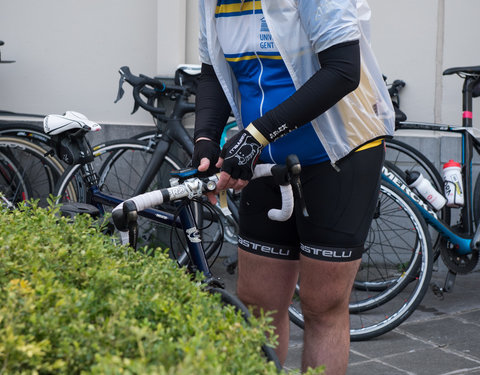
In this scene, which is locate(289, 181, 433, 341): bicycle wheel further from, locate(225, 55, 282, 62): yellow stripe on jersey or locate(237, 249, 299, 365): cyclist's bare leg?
locate(225, 55, 282, 62): yellow stripe on jersey

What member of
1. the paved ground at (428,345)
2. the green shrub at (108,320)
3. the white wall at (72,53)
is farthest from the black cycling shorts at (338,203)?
the white wall at (72,53)

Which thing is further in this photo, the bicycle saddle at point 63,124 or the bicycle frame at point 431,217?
the bicycle frame at point 431,217

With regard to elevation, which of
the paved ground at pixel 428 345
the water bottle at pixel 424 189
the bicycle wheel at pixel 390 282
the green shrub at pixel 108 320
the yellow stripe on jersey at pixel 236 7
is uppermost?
the yellow stripe on jersey at pixel 236 7

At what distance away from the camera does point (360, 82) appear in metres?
2.56

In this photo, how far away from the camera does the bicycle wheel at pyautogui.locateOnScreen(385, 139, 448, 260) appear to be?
4.86 m

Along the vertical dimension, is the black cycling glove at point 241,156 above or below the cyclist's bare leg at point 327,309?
above

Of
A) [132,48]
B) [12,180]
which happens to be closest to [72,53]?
[132,48]

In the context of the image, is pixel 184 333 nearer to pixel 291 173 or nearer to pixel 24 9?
pixel 291 173

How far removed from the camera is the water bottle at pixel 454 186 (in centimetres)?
470

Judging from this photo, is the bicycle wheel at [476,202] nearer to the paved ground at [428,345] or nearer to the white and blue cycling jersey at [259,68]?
the paved ground at [428,345]

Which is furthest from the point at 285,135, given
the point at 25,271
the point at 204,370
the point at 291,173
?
the point at 204,370

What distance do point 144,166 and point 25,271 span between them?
3442 mm

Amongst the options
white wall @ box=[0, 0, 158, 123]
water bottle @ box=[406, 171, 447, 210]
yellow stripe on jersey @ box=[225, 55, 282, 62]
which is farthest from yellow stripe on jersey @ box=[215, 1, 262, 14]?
white wall @ box=[0, 0, 158, 123]

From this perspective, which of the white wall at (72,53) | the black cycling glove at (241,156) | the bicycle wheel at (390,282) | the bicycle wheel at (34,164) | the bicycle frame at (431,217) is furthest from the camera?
the white wall at (72,53)
